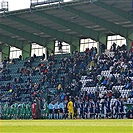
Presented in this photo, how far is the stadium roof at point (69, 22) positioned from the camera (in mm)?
49706

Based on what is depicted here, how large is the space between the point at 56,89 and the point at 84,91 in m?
3.61

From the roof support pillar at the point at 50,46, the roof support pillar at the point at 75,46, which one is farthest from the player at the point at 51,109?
the roof support pillar at the point at 50,46

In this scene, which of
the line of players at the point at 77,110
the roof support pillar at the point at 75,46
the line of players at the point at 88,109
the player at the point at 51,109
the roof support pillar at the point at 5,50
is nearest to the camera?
the line of players at the point at 88,109

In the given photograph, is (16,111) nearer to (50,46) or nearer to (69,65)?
(69,65)

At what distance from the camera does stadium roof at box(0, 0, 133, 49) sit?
4971 cm

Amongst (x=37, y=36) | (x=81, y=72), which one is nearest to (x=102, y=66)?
(x=81, y=72)

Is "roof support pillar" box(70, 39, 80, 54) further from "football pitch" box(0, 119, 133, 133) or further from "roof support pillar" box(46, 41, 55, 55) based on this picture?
"football pitch" box(0, 119, 133, 133)

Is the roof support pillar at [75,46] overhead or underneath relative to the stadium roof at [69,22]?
underneath

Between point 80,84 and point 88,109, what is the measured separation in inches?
186

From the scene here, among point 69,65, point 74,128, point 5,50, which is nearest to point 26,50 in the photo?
point 5,50

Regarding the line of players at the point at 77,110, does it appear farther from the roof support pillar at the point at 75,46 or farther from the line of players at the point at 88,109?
the roof support pillar at the point at 75,46

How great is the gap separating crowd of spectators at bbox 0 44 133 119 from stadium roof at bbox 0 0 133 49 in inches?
102

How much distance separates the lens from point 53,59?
57.5 meters

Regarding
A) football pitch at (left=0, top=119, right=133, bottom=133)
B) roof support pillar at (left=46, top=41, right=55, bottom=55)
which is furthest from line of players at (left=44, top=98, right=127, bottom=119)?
roof support pillar at (left=46, top=41, right=55, bottom=55)
